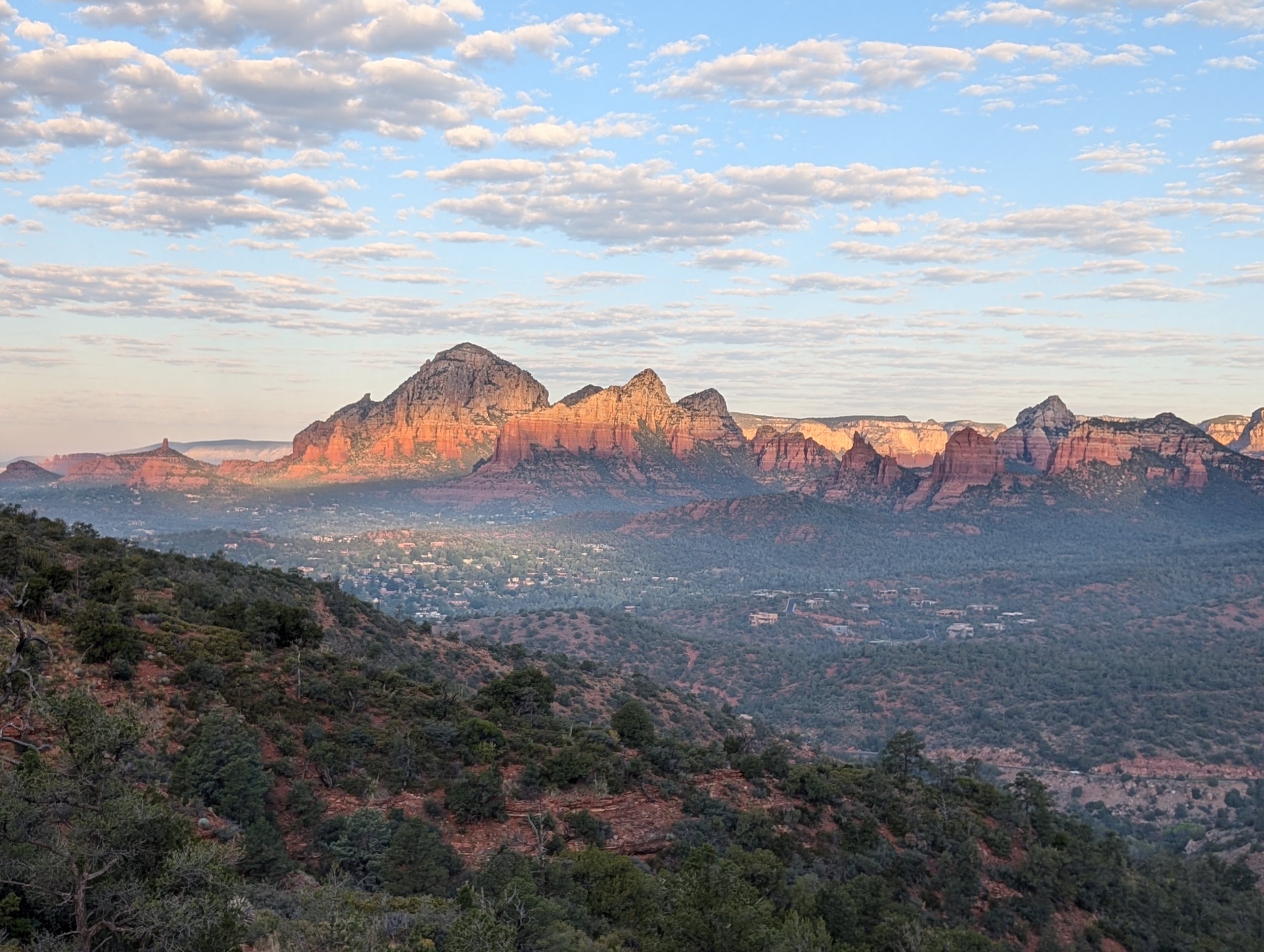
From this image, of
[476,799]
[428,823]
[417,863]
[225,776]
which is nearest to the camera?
[417,863]

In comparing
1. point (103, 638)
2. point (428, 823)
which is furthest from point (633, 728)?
point (103, 638)

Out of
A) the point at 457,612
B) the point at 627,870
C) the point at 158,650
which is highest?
the point at 158,650

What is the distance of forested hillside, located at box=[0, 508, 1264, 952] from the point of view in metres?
11.9

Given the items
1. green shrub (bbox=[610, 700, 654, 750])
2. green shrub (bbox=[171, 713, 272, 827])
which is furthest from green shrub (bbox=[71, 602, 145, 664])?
green shrub (bbox=[610, 700, 654, 750])

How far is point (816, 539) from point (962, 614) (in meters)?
60.9

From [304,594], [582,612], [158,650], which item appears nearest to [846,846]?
[158,650]

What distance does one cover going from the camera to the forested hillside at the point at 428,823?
1187cm

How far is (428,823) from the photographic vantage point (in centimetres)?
2391

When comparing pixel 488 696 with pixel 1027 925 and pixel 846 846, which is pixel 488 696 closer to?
pixel 846 846

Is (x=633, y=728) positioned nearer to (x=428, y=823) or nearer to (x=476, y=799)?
(x=476, y=799)

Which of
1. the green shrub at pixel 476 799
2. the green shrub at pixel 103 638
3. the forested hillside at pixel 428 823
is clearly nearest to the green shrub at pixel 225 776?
the forested hillside at pixel 428 823

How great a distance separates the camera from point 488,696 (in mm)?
35406

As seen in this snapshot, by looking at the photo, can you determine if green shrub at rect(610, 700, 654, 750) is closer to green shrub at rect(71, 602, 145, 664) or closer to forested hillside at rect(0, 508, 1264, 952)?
forested hillside at rect(0, 508, 1264, 952)

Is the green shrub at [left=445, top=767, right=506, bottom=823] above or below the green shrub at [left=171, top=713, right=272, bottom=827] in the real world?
below
